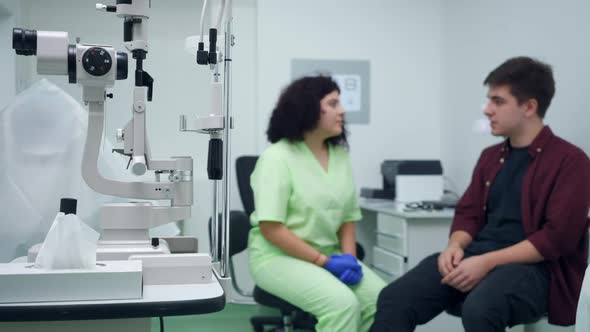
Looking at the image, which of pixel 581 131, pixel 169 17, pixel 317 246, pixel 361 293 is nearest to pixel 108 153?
pixel 169 17

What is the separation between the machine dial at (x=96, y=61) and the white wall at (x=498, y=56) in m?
2.01

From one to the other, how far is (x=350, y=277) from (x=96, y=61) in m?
1.22

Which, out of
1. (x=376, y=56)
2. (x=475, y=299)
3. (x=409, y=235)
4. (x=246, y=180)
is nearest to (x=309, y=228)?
(x=475, y=299)

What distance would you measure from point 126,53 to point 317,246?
1.18 meters

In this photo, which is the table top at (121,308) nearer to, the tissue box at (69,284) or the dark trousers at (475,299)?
the tissue box at (69,284)

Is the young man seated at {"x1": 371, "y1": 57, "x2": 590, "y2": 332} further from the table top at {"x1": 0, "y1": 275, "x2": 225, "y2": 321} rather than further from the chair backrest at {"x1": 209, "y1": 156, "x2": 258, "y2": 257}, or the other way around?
the table top at {"x1": 0, "y1": 275, "x2": 225, "y2": 321}

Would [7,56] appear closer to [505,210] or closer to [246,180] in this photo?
[246,180]

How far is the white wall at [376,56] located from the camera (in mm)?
3705

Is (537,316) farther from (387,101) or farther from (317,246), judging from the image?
(387,101)

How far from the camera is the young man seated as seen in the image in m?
1.77

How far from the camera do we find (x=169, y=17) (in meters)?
1.97

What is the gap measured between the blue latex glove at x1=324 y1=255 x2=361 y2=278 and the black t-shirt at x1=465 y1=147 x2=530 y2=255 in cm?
39

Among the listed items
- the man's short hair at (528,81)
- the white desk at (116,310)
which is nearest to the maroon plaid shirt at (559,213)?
the man's short hair at (528,81)

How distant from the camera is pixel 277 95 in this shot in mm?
3635
